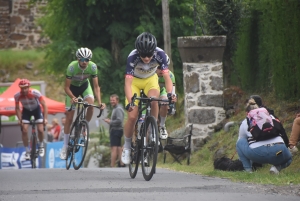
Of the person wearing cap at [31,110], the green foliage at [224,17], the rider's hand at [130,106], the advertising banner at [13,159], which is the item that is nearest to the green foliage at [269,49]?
the green foliage at [224,17]

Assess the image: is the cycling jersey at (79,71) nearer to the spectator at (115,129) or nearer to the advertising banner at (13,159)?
the spectator at (115,129)

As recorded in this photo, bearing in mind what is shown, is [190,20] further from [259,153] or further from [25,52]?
[25,52]

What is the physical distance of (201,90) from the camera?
68.4 ft

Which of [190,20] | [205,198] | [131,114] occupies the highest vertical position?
[190,20]

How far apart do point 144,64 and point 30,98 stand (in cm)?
698

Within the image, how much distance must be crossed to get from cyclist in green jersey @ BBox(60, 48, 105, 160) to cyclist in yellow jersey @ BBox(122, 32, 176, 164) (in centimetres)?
251

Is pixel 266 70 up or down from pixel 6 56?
down

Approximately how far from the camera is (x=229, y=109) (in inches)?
837

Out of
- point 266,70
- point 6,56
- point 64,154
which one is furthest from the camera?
point 6,56

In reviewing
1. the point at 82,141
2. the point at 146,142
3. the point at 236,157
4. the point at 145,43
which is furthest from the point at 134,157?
the point at 236,157

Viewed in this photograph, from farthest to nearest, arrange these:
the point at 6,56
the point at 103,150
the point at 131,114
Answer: the point at 6,56 → the point at 103,150 → the point at 131,114

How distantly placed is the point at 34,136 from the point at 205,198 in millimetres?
11033

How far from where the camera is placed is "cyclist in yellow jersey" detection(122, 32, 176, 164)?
13.0 meters

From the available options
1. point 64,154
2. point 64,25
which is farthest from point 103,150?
point 64,154
